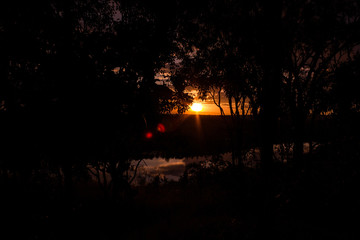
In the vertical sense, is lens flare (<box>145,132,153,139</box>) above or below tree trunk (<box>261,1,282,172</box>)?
below

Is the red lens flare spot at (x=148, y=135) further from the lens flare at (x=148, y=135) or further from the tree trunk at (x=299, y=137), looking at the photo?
the tree trunk at (x=299, y=137)

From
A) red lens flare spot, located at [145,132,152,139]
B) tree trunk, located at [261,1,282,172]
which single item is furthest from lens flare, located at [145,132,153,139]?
tree trunk, located at [261,1,282,172]

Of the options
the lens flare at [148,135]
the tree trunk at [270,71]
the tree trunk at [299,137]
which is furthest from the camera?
the tree trunk at [299,137]

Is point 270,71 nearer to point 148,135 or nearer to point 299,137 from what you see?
point 148,135

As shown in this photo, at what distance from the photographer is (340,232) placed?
369 inches

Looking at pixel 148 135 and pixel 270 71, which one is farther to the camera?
pixel 148 135

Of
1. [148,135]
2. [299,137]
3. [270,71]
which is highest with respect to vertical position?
[270,71]

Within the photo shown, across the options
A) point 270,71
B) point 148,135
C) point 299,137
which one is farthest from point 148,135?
point 299,137

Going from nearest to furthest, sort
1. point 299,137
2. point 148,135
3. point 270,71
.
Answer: point 270,71 → point 148,135 → point 299,137

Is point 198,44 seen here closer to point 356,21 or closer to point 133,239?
point 356,21

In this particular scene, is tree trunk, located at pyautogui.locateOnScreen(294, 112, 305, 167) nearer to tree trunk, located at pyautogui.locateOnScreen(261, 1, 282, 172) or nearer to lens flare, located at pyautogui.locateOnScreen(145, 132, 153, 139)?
lens flare, located at pyautogui.locateOnScreen(145, 132, 153, 139)

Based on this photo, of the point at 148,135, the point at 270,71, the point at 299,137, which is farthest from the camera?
the point at 299,137

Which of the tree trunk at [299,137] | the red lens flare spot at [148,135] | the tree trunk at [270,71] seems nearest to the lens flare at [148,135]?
the red lens flare spot at [148,135]

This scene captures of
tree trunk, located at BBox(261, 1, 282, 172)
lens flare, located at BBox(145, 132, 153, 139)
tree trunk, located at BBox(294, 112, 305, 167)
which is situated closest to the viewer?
tree trunk, located at BBox(261, 1, 282, 172)
